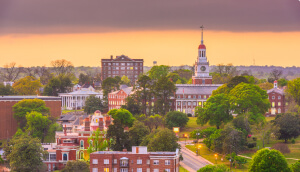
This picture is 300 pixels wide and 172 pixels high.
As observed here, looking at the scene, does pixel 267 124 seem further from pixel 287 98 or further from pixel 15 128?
pixel 15 128

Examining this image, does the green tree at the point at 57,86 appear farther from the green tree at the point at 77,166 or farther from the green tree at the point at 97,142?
the green tree at the point at 77,166

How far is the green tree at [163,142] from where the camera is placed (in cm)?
8625

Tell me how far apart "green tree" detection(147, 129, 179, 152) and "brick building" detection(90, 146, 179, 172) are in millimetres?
7558

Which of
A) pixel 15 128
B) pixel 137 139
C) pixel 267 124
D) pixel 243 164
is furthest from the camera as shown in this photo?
pixel 15 128

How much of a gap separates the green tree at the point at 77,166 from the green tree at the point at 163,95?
3737 cm

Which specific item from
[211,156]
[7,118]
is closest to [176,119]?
[211,156]

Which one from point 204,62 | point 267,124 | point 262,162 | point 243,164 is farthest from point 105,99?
point 262,162

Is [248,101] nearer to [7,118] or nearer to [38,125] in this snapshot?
[38,125]

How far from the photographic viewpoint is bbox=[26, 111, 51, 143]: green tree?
11231 centimetres

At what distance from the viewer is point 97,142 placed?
310 feet

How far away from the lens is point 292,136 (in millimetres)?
98625

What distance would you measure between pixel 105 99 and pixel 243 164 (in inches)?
2766

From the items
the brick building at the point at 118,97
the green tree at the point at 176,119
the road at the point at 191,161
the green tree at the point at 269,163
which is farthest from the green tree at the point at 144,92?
the green tree at the point at 269,163

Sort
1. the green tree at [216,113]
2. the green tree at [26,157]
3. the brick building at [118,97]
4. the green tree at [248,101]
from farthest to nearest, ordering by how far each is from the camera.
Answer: the brick building at [118,97] < the green tree at [248,101] < the green tree at [216,113] < the green tree at [26,157]
